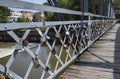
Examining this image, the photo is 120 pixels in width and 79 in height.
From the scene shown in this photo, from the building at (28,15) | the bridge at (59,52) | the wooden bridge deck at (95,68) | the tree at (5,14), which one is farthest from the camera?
the wooden bridge deck at (95,68)

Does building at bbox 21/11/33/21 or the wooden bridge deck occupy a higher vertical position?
building at bbox 21/11/33/21

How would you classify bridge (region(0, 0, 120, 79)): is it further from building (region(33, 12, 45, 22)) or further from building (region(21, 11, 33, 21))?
building (region(21, 11, 33, 21))

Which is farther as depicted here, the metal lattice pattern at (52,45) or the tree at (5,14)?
the tree at (5,14)

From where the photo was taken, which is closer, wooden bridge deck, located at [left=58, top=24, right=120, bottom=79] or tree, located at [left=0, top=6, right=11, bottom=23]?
tree, located at [left=0, top=6, right=11, bottom=23]

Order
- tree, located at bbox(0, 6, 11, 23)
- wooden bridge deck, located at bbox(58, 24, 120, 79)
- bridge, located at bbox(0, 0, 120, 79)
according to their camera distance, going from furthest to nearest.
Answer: wooden bridge deck, located at bbox(58, 24, 120, 79) < tree, located at bbox(0, 6, 11, 23) < bridge, located at bbox(0, 0, 120, 79)

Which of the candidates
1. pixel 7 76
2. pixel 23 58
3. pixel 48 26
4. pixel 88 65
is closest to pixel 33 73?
pixel 23 58

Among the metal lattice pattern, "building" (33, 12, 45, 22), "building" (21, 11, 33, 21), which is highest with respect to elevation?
"building" (21, 11, 33, 21)

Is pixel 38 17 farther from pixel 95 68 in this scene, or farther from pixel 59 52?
pixel 95 68

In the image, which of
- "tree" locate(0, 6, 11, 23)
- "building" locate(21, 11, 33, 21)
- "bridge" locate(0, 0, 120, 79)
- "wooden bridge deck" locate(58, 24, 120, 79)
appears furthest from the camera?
"wooden bridge deck" locate(58, 24, 120, 79)

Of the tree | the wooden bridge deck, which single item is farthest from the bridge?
the tree

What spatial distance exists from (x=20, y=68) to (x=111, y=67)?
11793 mm

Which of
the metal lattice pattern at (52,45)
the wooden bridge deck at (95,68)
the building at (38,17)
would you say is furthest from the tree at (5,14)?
the wooden bridge deck at (95,68)

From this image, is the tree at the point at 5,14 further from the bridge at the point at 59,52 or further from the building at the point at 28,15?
the bridge at the point at 59,52

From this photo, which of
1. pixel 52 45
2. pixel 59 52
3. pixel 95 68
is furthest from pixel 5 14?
pixel 95 68
